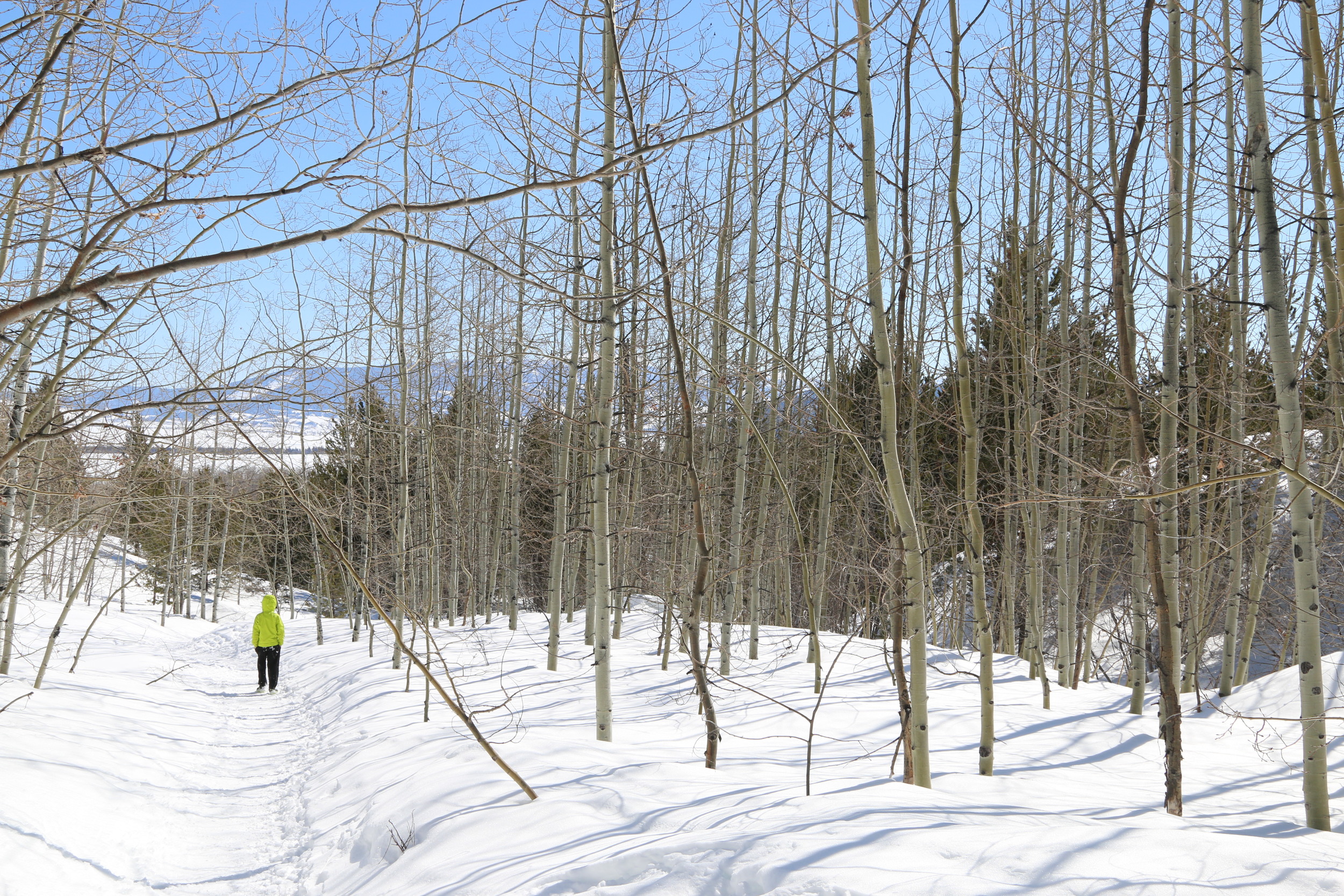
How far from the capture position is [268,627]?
11.0 m

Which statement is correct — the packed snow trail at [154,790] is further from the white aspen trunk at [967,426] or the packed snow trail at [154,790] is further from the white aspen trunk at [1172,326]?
the white aspen trunk at [1172,326]

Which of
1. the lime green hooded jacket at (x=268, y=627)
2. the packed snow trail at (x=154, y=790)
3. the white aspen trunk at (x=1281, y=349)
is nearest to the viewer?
the white aspen trunk at (x=1281, y=349)

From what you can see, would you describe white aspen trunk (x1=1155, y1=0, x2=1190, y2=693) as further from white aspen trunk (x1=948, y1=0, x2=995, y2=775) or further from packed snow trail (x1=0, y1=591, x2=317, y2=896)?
packed snow trail (x1=0, y1=591, x2=317, y2=896)

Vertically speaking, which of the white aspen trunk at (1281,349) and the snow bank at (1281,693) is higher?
the white aspen trunk at (1281,349)

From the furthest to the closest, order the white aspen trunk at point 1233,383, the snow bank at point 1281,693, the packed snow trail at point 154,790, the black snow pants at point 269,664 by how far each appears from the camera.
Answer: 1. the black snow pants at point 269,664
2. the snow bank at point 1281,693
3. the white aspen trunk at point 1233,383
4. the packed snow trail at point 154,790

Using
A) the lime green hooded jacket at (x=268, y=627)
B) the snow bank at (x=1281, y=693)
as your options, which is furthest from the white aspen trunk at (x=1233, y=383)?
the lime green hooded jacket at (x=268, y=627)

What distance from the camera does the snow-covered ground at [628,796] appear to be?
2.74 meters

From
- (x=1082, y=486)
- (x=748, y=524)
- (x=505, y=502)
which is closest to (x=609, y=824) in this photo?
(x=1082, y=486)

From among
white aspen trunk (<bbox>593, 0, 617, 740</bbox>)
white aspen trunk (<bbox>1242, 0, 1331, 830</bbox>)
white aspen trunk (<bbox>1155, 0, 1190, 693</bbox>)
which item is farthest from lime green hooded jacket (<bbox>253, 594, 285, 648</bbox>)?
white aspen trunk (<bbox>1242, 0, 1331, 830</bbox>)

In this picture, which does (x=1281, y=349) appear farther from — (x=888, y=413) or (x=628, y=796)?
(x=628, y=796)

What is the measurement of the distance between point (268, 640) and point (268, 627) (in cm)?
21

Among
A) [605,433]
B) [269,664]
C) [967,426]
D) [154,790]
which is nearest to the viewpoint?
[967,426]

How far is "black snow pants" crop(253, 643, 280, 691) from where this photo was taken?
11.3 m

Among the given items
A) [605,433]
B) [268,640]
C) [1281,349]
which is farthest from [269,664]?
[1281,349]
